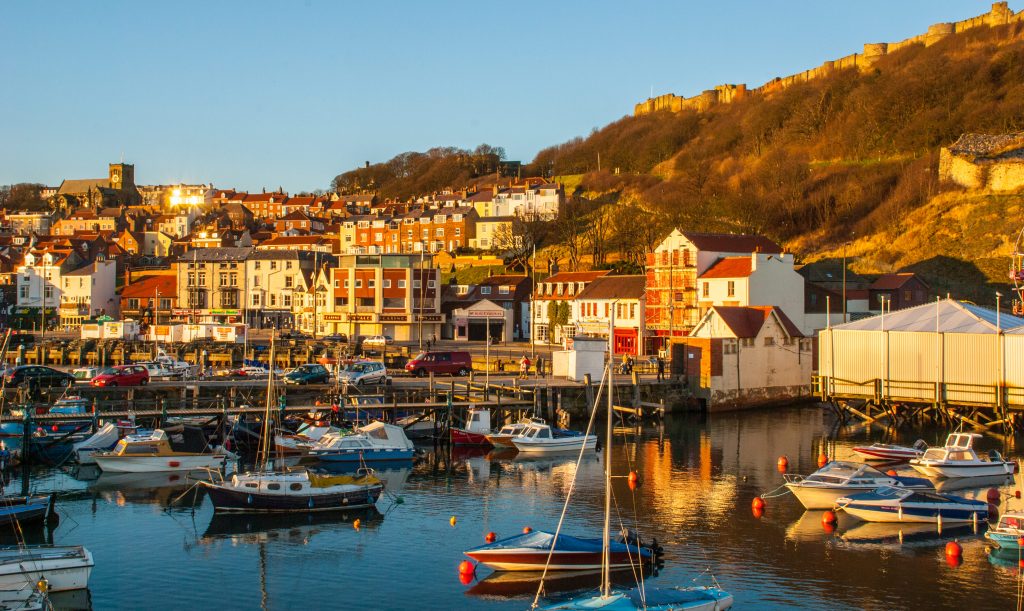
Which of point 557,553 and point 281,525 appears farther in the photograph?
point 281,525

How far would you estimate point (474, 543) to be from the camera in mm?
27328

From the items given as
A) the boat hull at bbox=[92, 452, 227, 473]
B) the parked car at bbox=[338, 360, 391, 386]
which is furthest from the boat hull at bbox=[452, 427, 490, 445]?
the boat hull at bbox=[92, 452, 227, 473]

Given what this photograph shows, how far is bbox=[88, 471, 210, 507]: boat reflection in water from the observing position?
32781 millimetres

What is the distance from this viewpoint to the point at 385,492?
33.8m

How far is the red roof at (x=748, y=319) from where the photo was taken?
5281 centimetres

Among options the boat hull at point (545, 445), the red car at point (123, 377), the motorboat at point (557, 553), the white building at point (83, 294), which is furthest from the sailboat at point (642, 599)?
the white building at point (83, 294)

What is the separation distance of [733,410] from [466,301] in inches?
1344

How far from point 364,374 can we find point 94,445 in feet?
54.7

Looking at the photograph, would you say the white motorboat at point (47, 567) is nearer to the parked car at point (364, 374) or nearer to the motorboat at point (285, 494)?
the motorboat at point (285, 494)

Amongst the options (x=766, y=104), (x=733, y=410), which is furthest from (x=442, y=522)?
(x=766, y=104)

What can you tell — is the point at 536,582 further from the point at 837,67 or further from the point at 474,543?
the point at 837,67

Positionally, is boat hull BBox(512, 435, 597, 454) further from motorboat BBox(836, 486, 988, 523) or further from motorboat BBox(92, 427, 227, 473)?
motorboat BBox(836, 486, 988, 523)

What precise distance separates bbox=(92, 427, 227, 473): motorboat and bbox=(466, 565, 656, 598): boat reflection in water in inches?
639

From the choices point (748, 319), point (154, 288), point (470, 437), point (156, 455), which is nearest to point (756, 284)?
point (748, 319)
